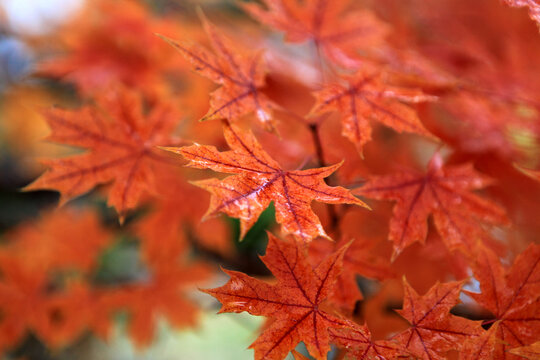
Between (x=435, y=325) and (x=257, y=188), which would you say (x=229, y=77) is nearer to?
(x=257, y=188)

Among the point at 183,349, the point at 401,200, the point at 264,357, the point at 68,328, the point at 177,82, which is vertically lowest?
the point at 183,349

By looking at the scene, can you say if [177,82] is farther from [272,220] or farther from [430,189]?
[430,189]

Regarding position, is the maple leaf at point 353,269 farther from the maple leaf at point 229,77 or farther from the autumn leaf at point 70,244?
the autumn leaf at point 70,244

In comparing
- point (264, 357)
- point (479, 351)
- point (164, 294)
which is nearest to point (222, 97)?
point (264, 357)

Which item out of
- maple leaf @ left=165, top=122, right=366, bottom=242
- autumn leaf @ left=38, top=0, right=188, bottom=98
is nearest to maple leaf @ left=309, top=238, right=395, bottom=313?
maple leaf @ left=165, top=122, right=366, bottom=242

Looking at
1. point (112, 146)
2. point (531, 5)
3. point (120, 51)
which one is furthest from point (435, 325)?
point (120, 51)
